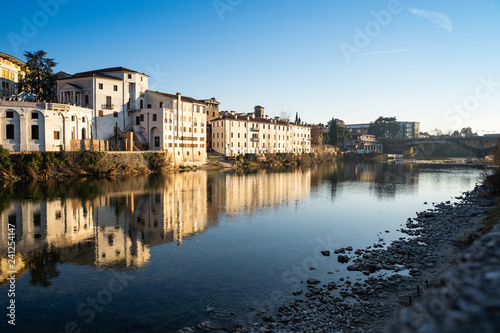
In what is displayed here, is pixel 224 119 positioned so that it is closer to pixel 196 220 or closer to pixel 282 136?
pixel 282 136

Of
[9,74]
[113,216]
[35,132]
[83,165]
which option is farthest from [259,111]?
[113,216]

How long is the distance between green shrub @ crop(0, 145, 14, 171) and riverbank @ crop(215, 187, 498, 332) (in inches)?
1780

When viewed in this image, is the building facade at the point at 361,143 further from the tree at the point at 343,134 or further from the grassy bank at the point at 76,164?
the grassy bank at the point at 76,164

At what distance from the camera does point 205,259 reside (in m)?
15.2

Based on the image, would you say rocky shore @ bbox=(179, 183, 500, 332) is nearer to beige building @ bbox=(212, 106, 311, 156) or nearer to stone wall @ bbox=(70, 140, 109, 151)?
stone wall @ bbox=(70, 140, 109, 151)

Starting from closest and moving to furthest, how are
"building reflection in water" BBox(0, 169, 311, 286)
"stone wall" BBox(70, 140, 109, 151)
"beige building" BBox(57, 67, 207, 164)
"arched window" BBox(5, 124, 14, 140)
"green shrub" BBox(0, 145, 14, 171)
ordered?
"building reflection in water" BBox(0, 169, 311, 286) → "green shrub" BBox(0, 145, 14, 171) → "arched window" BBox(5, 124, 14, 140) → "stone wall" BBox(70, 140, 109, 151) → "beige building" BBox(57, 67, 207, 164)

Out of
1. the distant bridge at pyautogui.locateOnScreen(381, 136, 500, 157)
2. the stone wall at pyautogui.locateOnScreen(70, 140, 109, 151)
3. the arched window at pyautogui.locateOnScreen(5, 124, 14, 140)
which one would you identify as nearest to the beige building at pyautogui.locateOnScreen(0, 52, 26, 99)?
the arched window at pyautogui.locateOnScreen(5, 124, 14, 140)

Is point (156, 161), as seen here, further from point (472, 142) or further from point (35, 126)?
point (472, 142)

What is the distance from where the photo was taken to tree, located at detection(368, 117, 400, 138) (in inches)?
5910

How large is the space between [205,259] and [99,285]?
190 inches

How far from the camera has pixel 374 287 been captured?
11625mm

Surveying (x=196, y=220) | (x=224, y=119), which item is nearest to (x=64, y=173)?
(x=196, y=220)

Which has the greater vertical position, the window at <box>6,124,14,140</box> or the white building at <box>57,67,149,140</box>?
the white building at <box>57,67,149,140</box>

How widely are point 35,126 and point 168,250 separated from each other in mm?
42738
